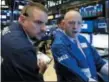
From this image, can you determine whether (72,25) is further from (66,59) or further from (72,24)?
(66,59)

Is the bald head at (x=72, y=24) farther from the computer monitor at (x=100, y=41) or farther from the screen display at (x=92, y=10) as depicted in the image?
the screen display at (x=92, y=10)

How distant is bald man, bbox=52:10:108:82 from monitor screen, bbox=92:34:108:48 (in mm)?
1864

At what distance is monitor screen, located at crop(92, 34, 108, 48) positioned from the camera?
14.8 feet

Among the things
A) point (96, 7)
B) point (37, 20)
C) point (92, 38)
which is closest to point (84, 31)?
point (92, 38)

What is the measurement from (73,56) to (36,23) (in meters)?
0.64

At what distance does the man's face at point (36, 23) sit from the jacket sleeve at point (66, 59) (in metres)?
0.48

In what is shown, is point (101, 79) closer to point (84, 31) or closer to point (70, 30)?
point (70, 30)

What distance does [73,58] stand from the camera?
2348 mm

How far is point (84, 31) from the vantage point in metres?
5.36

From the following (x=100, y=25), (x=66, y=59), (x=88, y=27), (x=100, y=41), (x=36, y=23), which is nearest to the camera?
(x=36, y=23)

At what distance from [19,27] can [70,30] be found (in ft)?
2.73

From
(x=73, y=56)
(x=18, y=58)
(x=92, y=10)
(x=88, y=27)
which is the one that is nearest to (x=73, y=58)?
(x=73, y=56)

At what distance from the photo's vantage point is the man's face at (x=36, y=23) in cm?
183

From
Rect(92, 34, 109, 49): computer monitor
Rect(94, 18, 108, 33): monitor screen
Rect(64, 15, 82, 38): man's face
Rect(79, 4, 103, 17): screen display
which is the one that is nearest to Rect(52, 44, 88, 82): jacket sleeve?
Rect(64, 15, 82, 38): man's face
